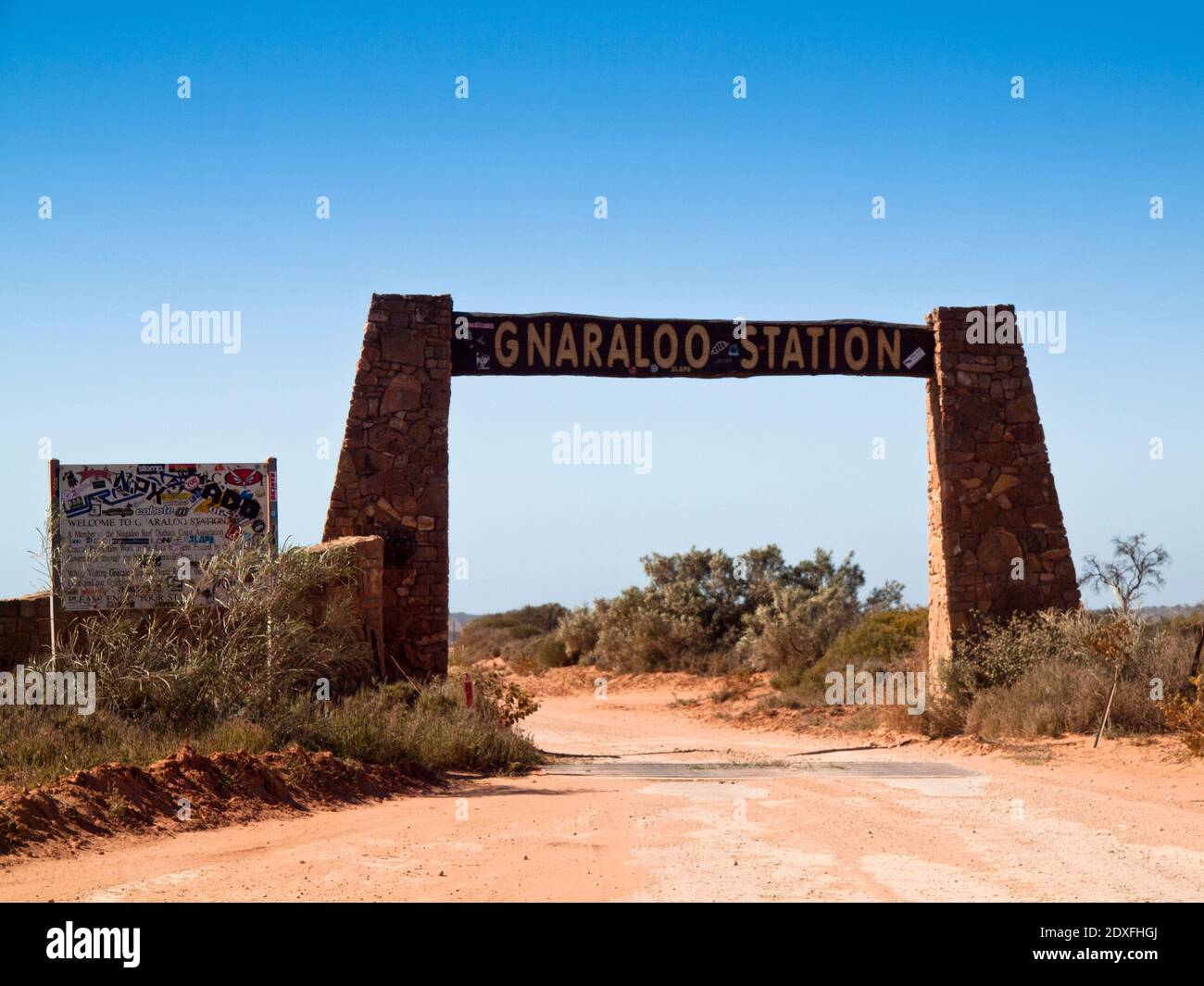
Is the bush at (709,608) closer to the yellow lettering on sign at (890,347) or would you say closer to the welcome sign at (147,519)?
the yellow lettering on sign at (890,347)

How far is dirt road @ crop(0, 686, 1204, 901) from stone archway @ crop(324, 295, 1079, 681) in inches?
167

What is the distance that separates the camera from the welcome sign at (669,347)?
16.2m

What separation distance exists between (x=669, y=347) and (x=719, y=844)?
9.47m

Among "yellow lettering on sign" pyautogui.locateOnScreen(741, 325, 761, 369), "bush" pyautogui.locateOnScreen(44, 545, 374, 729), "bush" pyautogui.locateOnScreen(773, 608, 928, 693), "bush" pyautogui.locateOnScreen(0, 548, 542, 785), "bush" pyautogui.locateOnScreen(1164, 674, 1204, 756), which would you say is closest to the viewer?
"bush" pyautogui.locateOnScreen(0, 548, 542, 785)

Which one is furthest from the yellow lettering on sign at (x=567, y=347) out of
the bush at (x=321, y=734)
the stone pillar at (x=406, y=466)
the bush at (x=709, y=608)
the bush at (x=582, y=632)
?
the bush at (x=582, y=632)

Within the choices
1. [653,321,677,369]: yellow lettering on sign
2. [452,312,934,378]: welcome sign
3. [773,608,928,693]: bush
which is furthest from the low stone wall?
[773,608,928,693]: bush

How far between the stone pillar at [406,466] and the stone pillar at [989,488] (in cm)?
692

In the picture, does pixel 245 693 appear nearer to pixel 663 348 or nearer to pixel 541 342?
pixel 541 342

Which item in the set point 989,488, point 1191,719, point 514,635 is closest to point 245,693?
point 1191,719

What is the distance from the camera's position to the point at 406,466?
1593 centimetres

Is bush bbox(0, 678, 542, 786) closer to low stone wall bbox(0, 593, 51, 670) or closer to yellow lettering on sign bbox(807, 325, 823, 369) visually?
low stone wall bbox(0, 593, 51, 670)

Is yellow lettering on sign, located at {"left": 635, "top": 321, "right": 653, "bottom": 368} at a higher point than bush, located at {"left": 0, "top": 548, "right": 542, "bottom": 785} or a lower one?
higher

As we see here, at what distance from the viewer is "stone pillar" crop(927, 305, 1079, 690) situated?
16.8 m

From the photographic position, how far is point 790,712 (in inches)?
811
